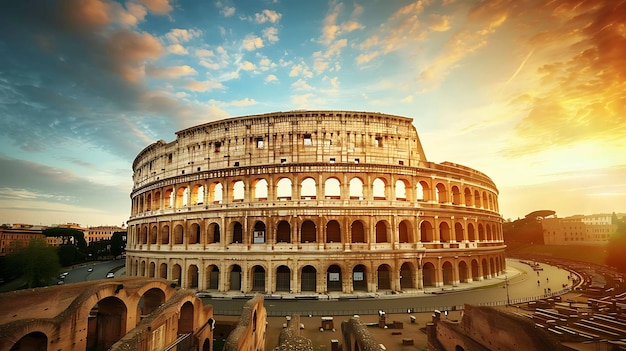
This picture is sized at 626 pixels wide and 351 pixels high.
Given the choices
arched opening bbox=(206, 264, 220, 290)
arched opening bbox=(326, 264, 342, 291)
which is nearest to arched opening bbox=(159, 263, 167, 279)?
arched opening bbox=(206, 264, 220, 290)

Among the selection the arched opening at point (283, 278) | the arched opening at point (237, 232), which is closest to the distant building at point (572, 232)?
the arched opening at point (283, 278)

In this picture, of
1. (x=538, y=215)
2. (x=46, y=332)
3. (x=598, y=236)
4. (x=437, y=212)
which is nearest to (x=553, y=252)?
(x=538, y=215)

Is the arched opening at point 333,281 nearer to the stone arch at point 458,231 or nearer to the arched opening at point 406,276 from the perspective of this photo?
the arched opening at point 406,276

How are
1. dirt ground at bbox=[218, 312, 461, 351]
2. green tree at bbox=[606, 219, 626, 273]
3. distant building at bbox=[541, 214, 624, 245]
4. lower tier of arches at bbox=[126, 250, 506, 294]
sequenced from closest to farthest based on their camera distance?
1. dirt ground at bbox=[218, 312, 461, 351]
2. lower tier of arches at bbox=[126, 250, 506, 294]
3. green tree at bbox=[606, 219, 626, 273]
4. distant building at bbox=[541, 214, 624, 245]

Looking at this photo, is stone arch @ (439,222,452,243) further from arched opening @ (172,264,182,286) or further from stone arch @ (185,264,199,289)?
arched opening @ (172,264,182,286)

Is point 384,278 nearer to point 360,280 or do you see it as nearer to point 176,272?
point 360,280

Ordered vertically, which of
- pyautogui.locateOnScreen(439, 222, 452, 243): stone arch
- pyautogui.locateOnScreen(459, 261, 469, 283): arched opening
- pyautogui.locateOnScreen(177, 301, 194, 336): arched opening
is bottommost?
pyautogui.locateOnScreen(459, 261, 469, 283): arched opening

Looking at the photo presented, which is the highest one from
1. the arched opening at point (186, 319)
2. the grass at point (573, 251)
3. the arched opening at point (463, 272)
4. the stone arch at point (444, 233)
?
the stone arch at point (444, 233)
